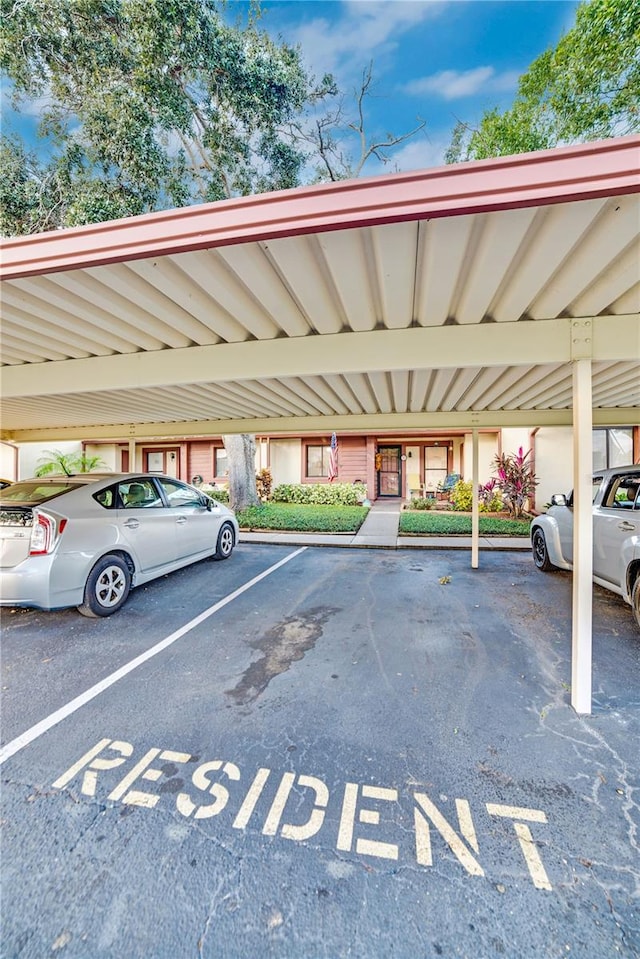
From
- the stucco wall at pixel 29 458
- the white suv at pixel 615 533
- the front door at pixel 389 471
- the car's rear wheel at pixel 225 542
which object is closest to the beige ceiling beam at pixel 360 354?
the white suv at pixel 615 533

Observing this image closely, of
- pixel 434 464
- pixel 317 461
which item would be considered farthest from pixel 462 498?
pixel 317 461

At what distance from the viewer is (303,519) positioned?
10.4 meters

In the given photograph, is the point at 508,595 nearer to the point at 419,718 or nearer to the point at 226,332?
the point at 419,718

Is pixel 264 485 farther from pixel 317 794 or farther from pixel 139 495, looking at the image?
pixel 317 794

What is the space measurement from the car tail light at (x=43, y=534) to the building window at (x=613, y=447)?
11206 millimetres

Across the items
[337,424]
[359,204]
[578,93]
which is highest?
[578,93]

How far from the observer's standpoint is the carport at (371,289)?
5.33 ft

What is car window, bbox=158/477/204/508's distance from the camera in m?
5.40

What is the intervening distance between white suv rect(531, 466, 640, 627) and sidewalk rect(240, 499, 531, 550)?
7.43 ft

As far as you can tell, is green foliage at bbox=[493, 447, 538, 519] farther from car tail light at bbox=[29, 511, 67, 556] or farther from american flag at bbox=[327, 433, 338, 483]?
car tail light at bbox=[29, 511, 67, 556]

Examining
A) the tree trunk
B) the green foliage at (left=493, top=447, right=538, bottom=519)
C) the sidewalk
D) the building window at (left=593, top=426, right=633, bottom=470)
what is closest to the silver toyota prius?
the sidewalk

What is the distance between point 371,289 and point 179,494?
13.7 feet

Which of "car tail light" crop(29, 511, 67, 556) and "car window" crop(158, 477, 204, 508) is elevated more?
"car window" crop(158, 477, 204, 508)

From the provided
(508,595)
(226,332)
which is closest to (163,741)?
(226,332)
